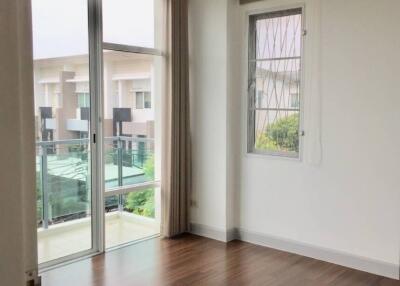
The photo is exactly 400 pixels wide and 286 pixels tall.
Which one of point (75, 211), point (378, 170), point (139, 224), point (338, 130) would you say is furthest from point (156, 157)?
point (378, 170)

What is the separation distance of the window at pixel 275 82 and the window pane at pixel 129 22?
105 cm

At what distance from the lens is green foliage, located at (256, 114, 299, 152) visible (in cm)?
423

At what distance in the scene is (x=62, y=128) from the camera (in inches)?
154

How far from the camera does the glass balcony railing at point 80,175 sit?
3.86 metres

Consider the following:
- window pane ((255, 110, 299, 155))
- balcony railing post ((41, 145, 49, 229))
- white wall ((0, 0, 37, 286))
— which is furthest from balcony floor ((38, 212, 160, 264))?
white wall ((0, 0, 37, 286))

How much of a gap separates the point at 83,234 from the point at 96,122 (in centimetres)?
107

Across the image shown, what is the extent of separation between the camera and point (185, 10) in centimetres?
457

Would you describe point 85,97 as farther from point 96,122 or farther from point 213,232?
point 213,232

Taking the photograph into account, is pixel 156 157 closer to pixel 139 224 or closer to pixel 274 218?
pixel 139 224

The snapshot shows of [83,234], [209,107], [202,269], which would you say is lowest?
[202,269]

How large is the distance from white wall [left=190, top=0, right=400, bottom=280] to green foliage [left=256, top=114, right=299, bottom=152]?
14 centimetres

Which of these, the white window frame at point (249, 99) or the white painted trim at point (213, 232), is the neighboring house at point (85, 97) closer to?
the white window frame at point (249, 99)

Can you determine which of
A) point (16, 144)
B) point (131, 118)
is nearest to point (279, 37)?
point (131, 118)

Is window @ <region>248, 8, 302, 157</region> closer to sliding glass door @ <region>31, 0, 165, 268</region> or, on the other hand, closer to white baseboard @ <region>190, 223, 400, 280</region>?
white baseboard @ <region>190, 223, 400, 280</region>
